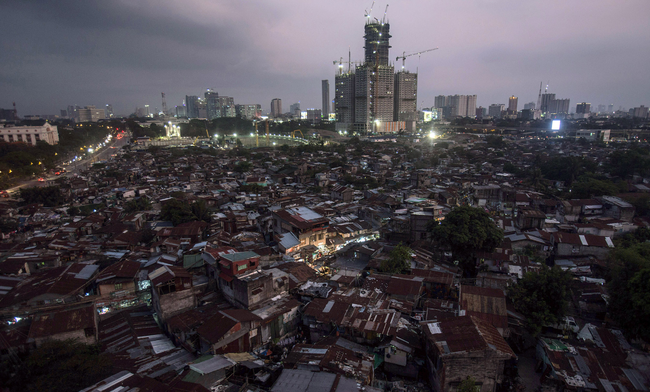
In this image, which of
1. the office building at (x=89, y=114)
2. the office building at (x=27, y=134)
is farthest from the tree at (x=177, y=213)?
the office building at (x=89, y=114)

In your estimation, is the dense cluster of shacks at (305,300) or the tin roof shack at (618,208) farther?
the tin roof shack at (618,208)

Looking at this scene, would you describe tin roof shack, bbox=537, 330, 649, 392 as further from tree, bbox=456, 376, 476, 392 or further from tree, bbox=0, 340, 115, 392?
tree, bbox=0, 340, 115, 392

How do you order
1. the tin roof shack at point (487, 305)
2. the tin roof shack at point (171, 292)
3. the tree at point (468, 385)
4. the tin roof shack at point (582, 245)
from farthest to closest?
the tin roof shack at point (582, 245)
the tin roof shack at point (171, 292)
the tin roof shack at point (487, 305)
the tree at point (468, 385)

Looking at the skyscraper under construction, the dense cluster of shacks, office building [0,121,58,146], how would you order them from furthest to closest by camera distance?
the skyscraper under construction → office building [0,121,58,146] → the dense cluster of shacks


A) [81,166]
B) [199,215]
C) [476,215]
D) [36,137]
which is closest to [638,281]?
[476,215]

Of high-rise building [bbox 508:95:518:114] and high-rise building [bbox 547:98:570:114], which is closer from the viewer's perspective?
high-rise building [bbox 547:98:570:114]

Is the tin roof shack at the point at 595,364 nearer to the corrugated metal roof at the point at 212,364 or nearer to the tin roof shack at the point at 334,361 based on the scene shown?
the tin roof shack at the point at 334,361

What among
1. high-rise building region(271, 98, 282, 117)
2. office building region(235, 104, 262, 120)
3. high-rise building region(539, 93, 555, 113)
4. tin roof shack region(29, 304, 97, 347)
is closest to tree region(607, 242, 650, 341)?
tin roof shack region(29, 304, 97, 347)

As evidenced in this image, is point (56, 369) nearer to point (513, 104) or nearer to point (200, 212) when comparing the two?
point (200, 212)
